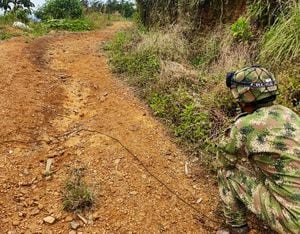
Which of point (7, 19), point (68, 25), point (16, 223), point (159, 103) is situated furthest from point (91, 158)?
point (7, 19)

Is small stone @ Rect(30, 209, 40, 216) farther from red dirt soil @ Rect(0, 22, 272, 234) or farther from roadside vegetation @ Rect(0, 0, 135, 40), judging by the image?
roadside vegetation @ Rect(0, 0, 135, 40)

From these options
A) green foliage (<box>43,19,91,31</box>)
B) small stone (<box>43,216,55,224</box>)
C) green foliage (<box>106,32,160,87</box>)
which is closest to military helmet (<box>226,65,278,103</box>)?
small stone (<box>43,216,55,224</box>)

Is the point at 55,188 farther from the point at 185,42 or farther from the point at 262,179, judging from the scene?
the point at 185,42

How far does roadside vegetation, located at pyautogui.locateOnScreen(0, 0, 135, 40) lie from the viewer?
894 cm

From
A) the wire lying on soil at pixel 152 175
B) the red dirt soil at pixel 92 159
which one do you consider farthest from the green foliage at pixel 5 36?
the wire lying on soil at pixel 152 175

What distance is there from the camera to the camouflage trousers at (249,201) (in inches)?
95.0

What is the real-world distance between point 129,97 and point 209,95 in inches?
43.2

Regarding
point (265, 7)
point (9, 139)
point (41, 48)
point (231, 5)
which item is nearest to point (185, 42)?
point (231, 5)

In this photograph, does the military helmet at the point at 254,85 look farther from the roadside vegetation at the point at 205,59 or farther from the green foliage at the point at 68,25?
the green foliage at the point at 68,25

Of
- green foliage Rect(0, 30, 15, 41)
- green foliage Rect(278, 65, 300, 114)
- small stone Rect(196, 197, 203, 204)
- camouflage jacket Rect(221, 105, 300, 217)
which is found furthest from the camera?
green foliage Rect(0, 30, 15, 41)

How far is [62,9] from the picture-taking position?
447 inches

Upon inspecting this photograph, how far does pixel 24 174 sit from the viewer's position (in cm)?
349

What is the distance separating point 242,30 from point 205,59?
60 cm

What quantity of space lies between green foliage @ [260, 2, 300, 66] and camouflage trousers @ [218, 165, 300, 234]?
207 centimetres
